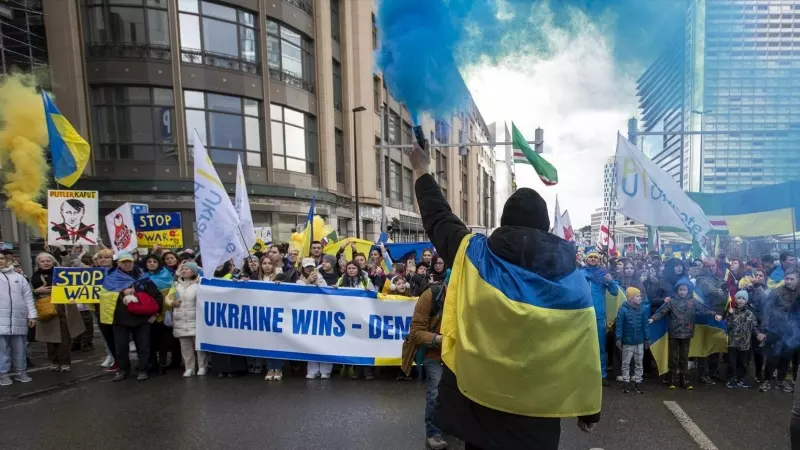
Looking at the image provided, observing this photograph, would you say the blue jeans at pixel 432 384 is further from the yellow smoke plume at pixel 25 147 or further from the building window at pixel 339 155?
the building window at pixel 339 155

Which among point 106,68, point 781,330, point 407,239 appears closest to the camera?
point 781,330

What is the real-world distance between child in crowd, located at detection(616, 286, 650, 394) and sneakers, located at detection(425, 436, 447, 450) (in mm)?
3108

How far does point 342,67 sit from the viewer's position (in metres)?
26.7

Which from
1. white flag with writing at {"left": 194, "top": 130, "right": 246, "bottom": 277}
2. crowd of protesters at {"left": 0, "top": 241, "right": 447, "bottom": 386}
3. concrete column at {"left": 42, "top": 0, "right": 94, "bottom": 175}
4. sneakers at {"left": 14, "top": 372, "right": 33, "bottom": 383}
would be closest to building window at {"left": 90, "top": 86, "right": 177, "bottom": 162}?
concrete column at {"left": 42, "top": 0, "right": 94, "bottom": 175}

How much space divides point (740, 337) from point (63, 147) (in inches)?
458

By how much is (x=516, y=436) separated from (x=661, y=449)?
10.3 feet

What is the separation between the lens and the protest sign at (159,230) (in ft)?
30.3

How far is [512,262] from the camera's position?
1824 millimetres

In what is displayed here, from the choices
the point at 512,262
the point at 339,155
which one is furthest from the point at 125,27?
the point at 512,262

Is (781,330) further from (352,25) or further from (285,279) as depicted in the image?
(352,25)

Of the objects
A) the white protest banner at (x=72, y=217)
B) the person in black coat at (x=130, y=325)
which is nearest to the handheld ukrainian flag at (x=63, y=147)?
the white protest banner at (x=72, y=217)

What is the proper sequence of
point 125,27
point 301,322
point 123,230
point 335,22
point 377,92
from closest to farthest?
point 301,322, point 123,230, point 125,27, point 335,22, point 377,92

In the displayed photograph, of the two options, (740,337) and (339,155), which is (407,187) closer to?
(339,155)

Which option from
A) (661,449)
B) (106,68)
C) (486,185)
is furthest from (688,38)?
(486,185)
